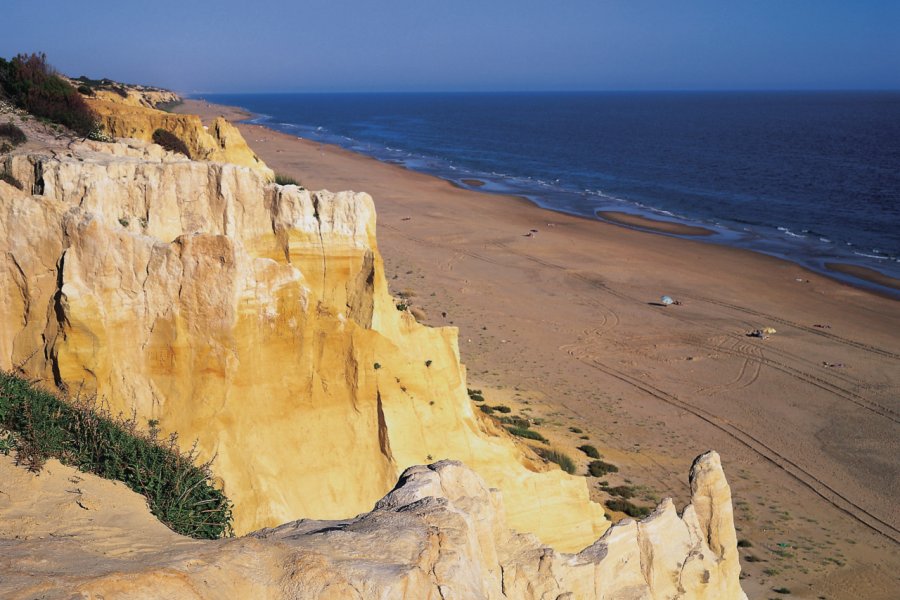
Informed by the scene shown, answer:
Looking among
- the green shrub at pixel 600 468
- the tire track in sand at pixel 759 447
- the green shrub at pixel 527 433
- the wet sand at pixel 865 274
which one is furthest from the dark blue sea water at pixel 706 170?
the green shrub at pixel 527 433

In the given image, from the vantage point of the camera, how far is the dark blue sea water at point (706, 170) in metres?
56.1

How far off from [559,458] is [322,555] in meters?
14.9

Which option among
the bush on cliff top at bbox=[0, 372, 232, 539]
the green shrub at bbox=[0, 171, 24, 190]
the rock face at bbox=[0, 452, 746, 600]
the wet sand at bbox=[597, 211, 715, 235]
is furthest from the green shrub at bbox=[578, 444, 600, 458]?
Result: the wet sand at bbox=[597, 211, 715, 235]

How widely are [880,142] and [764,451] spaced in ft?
390

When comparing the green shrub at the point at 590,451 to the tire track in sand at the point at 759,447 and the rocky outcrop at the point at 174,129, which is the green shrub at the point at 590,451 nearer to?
the tire track in sand at the point at 759,447

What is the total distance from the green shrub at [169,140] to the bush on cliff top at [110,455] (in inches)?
556

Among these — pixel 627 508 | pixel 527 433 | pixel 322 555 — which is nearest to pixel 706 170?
pixel 527 433

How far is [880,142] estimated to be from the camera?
119 meters

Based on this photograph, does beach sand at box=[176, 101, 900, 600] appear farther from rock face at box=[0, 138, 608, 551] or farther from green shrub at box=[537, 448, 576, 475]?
rock face at box=[0, 138, 608, 551]

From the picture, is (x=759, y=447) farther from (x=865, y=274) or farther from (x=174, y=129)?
(x=865, y=274)

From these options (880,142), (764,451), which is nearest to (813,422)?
(764,451)

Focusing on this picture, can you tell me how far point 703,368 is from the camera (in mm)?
27922

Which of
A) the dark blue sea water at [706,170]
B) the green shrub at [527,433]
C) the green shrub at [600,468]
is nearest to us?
the green shrub at [600,468]

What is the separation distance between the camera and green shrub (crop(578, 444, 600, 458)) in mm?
20078
